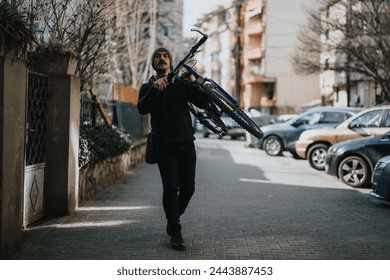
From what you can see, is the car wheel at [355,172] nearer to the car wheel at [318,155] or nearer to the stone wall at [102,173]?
the car wheel at [318,155]

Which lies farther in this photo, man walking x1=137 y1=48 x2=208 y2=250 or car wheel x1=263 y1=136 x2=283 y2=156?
car wheel x1=263 y1=136 x2=283 y2=156

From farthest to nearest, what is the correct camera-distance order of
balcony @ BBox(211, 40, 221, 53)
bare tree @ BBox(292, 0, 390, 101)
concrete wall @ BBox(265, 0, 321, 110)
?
1. balcony @ BBox(211, 40, 221, 53)
2. concrete wall @ BBox(265, 0, 321, 110)
3. bare tree @ BBox(292, 0, 390, 101)

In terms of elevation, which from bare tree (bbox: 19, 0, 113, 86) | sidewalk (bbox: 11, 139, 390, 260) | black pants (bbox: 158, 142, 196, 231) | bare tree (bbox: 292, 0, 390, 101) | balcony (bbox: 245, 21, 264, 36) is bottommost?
sidewalk (bbox: 11, 139, 390, 260)

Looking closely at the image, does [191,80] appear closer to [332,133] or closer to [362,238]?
[362,238]

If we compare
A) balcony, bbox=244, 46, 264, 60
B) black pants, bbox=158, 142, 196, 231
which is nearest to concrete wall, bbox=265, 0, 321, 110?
balcony, bbox=244, 46, 264, 60

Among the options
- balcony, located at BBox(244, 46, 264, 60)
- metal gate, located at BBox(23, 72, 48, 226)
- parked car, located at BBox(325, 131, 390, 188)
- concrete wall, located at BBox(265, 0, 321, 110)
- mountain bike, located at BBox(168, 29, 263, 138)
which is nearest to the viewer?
mountain bike, located at BBox(168, 29, 263, 138)

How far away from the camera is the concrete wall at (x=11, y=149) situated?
17.0 ft

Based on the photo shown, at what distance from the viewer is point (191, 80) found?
5805 mm

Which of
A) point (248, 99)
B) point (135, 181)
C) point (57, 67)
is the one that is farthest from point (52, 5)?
point (248, 99)

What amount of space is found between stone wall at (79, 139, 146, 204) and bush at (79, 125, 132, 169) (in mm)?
149

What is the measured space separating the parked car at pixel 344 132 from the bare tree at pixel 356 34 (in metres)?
6.41

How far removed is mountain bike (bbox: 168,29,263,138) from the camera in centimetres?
575

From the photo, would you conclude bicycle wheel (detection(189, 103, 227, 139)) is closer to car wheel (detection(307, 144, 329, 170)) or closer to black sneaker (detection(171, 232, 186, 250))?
black sneaker (detection(171, 232, 186, 250))

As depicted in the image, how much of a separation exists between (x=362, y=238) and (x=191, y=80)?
2859 millimetres
